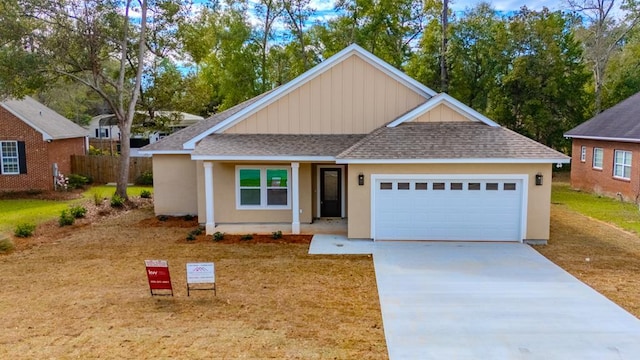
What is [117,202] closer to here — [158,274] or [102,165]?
[102,165]

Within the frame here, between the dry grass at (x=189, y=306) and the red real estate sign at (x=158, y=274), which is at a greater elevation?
the red real estate sign at (x=158, y=274)

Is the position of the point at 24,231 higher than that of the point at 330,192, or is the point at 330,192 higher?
the point at 330,192

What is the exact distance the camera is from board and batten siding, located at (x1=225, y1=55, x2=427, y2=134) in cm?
1510

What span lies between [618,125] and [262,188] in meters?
17.1

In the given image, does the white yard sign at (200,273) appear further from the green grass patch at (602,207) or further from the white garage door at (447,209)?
the green grass patch at (602,207)

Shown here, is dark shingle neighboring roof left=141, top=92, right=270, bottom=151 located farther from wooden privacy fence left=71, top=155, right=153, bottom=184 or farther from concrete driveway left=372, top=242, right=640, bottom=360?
wooden privacy fence left=71, top=155, right=153, bottom=184

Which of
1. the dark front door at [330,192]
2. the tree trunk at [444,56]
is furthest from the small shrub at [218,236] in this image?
the tree trunk at [444,56]

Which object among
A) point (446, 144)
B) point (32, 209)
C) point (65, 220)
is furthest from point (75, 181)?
point (446, 144)

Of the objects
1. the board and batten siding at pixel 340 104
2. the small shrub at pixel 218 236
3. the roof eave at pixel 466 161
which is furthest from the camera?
the board and batten siding at pixel 340 104

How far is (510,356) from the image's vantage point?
6445 mm

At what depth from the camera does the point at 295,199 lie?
47.4 ft

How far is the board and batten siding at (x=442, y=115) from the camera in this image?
47.2 feet

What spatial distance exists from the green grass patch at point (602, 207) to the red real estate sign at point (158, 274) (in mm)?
13939

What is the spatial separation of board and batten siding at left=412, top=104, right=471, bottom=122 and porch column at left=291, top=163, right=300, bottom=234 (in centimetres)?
408
